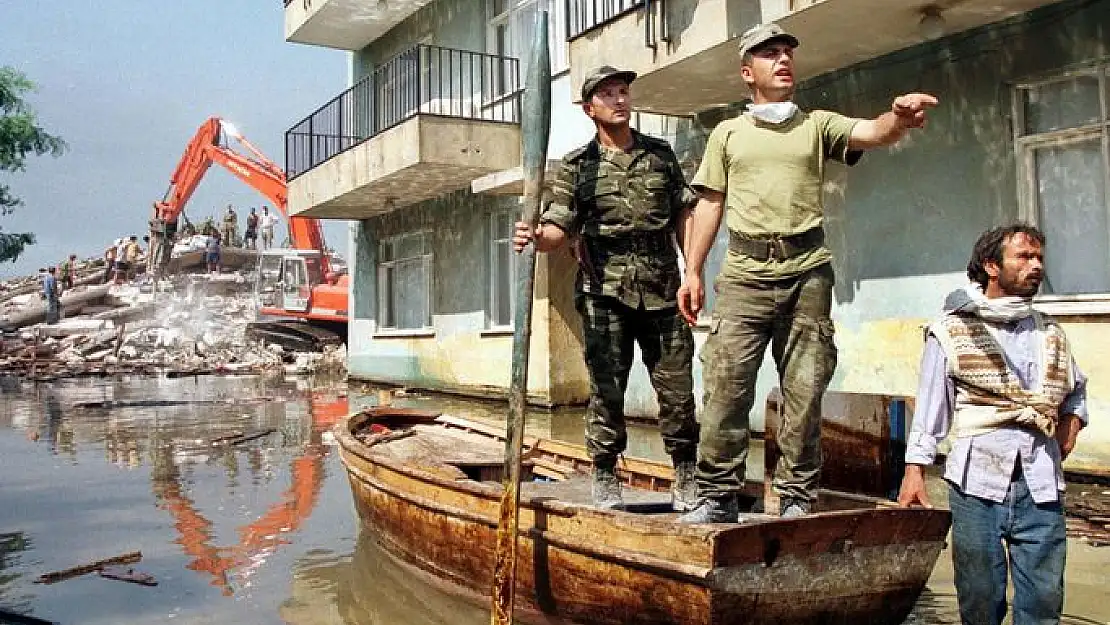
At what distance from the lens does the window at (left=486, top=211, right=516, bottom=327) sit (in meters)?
14.5

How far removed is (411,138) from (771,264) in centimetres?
1066

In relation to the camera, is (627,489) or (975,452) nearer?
(975,452)

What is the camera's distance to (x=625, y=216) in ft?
13.6

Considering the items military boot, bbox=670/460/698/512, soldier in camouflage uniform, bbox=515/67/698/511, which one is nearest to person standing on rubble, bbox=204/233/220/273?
soldier in camouflage uniform, bbox=515/67/698/511

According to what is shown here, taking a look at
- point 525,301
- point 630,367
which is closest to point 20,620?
point 525,301

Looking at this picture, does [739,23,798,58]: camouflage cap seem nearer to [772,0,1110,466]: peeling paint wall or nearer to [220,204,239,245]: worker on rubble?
[772,0,1110,466]: peeling paint wall

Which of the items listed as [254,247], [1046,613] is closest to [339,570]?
[1046,613]

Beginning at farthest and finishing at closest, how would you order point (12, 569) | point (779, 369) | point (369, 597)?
point (12, 569), point (369, 597), point (779, 369)

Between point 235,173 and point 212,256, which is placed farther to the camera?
point 212,256

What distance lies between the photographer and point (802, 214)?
3.47 meters

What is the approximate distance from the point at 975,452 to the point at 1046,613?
497mm

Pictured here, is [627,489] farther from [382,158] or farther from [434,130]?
[382,158]

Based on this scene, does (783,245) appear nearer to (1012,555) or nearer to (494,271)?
(1012,555)

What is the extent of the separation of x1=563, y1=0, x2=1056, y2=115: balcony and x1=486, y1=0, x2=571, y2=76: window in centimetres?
197
